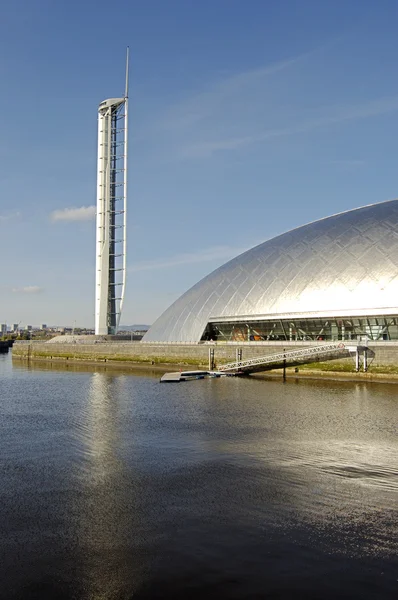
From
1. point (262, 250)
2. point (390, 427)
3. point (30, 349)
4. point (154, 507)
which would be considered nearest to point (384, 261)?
point (262, 250)

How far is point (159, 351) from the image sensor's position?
170ft

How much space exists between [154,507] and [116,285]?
57.0 metres

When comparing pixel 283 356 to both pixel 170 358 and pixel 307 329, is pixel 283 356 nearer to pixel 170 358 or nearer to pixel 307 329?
pixel 307 329

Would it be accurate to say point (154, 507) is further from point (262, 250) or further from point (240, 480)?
point (262, 250)

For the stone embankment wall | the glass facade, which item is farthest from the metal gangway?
the glass facade

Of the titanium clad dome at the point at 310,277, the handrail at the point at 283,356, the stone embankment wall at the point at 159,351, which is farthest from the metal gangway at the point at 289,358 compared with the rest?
the titanium clad dome at the point at 310,277

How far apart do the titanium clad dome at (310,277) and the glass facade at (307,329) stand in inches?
32.2

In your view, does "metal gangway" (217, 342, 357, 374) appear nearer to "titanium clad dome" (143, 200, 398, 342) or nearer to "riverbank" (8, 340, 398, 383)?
"riverbank" (8, 340, 398, 383)

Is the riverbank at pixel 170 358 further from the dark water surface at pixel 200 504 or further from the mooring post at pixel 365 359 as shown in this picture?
the dark water surface at pixel 200 504

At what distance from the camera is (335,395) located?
29.5 metres

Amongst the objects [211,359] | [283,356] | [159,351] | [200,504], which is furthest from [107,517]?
[159,351]

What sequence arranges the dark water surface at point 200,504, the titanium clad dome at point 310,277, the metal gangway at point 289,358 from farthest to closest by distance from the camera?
the titanium clad dome at point 310,277
the metal gangway at point 289,358
the dark water surface at point 200,504

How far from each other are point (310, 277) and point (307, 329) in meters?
3.99

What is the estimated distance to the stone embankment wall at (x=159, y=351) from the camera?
123ft
